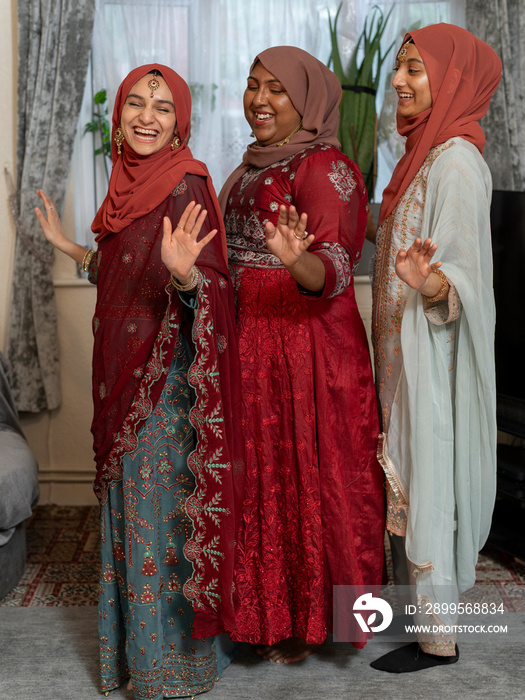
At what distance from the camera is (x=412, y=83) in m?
1.99

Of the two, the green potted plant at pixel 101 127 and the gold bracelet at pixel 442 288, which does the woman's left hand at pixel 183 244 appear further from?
the green potted plant at pixel 101 127

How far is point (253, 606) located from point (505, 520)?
127 cm

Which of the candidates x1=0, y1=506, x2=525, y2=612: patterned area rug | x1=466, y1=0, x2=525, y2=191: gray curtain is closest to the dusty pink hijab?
x1=466, y1=0, x2=525, y2=191: gray curtain

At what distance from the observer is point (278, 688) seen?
2059 millimetres

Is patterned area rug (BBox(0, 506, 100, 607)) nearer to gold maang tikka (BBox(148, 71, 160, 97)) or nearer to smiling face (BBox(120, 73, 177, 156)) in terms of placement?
smiling face (BBox(120, 73, 177, 156))

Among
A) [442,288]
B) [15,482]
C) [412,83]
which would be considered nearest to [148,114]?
[412,83]

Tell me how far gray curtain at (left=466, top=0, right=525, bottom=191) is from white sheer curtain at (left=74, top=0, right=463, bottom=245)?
182 millimetres

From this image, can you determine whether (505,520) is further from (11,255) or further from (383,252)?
(11,255)

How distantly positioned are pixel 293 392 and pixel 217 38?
71.3 inches

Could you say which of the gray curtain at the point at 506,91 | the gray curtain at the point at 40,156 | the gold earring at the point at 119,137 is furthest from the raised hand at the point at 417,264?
the gray curtain at the point at 40,156

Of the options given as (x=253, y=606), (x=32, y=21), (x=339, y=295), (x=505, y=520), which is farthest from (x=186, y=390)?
(x=32, y=21)

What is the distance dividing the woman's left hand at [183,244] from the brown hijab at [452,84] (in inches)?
26.2

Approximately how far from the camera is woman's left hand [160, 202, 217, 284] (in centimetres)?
167

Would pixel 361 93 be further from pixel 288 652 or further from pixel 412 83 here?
pixel 288 652
